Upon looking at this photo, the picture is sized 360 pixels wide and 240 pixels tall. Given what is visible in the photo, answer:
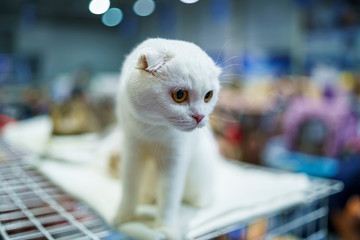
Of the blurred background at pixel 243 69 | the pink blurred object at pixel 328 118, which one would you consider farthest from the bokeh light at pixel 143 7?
the pink blurred object at pixel 328 118

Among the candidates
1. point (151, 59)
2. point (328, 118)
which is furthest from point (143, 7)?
point (328, 118)

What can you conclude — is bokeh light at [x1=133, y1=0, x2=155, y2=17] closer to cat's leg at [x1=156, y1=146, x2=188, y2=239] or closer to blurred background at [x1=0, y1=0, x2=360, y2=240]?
blurred background at [x1=0, y1=0, x2=360, y2=240]

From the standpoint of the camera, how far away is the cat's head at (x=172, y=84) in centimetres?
41

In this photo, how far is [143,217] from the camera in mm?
542

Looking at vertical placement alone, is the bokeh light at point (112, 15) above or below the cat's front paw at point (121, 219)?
above

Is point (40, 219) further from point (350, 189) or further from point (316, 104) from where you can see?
point (316, 104)

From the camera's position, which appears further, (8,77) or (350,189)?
(8,77)

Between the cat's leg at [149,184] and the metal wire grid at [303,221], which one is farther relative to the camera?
the metal wire grid at [303,221]

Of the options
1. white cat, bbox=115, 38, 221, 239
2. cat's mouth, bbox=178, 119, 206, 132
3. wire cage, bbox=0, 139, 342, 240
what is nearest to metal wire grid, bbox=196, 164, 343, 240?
wire cage, bbox=0, 139, 342, 240

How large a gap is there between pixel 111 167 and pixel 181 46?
39cm

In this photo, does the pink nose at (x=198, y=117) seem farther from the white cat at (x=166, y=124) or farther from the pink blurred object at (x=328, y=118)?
the pink blurred object at (x=328, y=118)

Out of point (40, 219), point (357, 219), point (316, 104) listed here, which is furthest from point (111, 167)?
point (316, 104)

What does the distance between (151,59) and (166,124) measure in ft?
0.30

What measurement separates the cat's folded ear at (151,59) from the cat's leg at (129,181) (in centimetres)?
14
